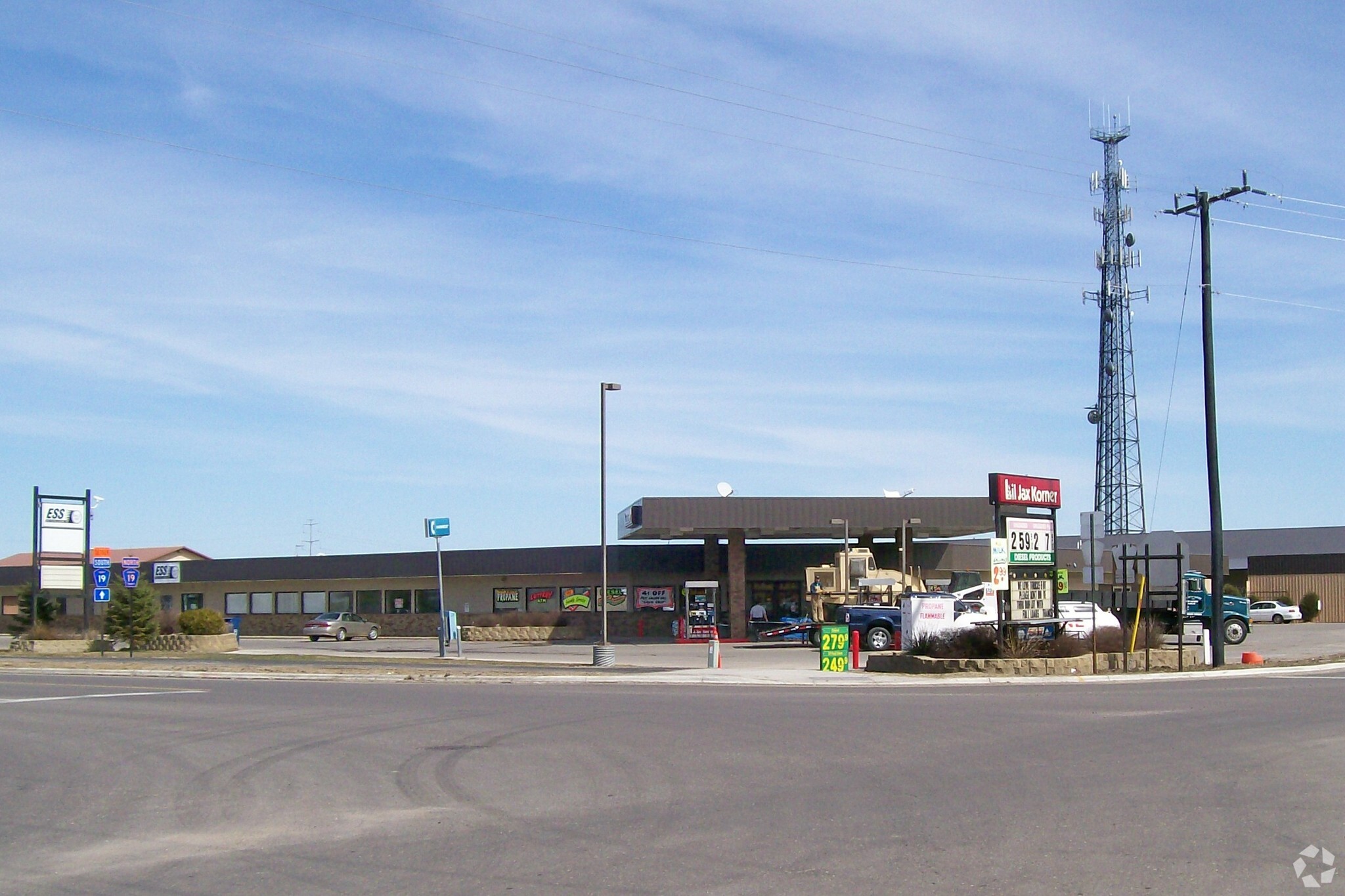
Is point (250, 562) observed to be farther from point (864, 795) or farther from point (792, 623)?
point (864, 795)

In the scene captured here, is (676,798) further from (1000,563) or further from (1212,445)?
(1212,445)

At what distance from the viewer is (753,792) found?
10.5m

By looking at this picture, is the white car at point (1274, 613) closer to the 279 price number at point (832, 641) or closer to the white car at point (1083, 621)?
the white car at point (1083, 621)

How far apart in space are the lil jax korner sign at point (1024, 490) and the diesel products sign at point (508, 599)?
3308cm

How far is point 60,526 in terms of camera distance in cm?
4622

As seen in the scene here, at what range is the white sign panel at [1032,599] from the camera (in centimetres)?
2602

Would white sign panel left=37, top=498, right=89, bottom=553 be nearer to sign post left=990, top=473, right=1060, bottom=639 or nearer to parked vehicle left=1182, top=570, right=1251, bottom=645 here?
sign post left=990, top=473, right=1060, bottom=639

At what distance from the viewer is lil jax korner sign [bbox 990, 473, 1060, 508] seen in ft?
84.8

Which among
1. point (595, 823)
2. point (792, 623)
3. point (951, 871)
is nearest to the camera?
point (951, 871)

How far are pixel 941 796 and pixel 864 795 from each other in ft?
2.05

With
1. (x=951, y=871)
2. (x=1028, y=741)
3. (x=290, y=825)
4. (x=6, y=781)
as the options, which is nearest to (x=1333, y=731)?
(x=1028, y=741)

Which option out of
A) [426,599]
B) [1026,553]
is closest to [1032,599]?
[1026,553]

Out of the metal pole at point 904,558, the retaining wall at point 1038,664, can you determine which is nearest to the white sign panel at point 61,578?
the metal pole at point 904,558

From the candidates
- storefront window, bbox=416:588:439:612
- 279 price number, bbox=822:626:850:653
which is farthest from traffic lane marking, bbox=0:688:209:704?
storefront window, bbox=416:588:439:612
